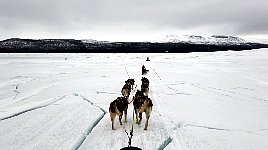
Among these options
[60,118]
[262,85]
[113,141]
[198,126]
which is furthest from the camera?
[262,85]

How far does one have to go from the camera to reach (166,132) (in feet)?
16.7

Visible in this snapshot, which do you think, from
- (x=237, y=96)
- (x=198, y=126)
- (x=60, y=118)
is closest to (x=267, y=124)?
(x=198, y=126)

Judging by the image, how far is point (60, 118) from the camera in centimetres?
616

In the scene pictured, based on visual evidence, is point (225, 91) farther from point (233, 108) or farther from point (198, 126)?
point (198, 126)

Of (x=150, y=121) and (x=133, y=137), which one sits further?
(x=150, y=121)

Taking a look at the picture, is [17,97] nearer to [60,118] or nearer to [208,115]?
[60,118]

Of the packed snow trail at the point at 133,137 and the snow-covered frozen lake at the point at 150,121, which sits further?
the snow-covered frozen lake at the point at 150,121

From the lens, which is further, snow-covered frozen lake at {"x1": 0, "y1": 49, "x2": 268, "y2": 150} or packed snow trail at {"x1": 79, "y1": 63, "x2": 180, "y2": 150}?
snow-covered frozen lake at {"x1": 0, "y1": 49, "x2": 268, "y2": 150}

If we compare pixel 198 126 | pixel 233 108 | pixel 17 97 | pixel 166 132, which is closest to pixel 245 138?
pixel 198 126

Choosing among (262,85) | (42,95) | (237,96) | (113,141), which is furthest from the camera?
(262,85)

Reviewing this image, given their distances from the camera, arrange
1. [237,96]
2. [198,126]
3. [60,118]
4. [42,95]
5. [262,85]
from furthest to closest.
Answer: [262,85]
[42,95]
[237,96]
[60,118]
[198,126]

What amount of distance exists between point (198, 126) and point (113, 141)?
188 cm

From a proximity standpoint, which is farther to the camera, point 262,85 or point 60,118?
point 262,85

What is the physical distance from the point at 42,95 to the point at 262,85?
8463 millimetres
